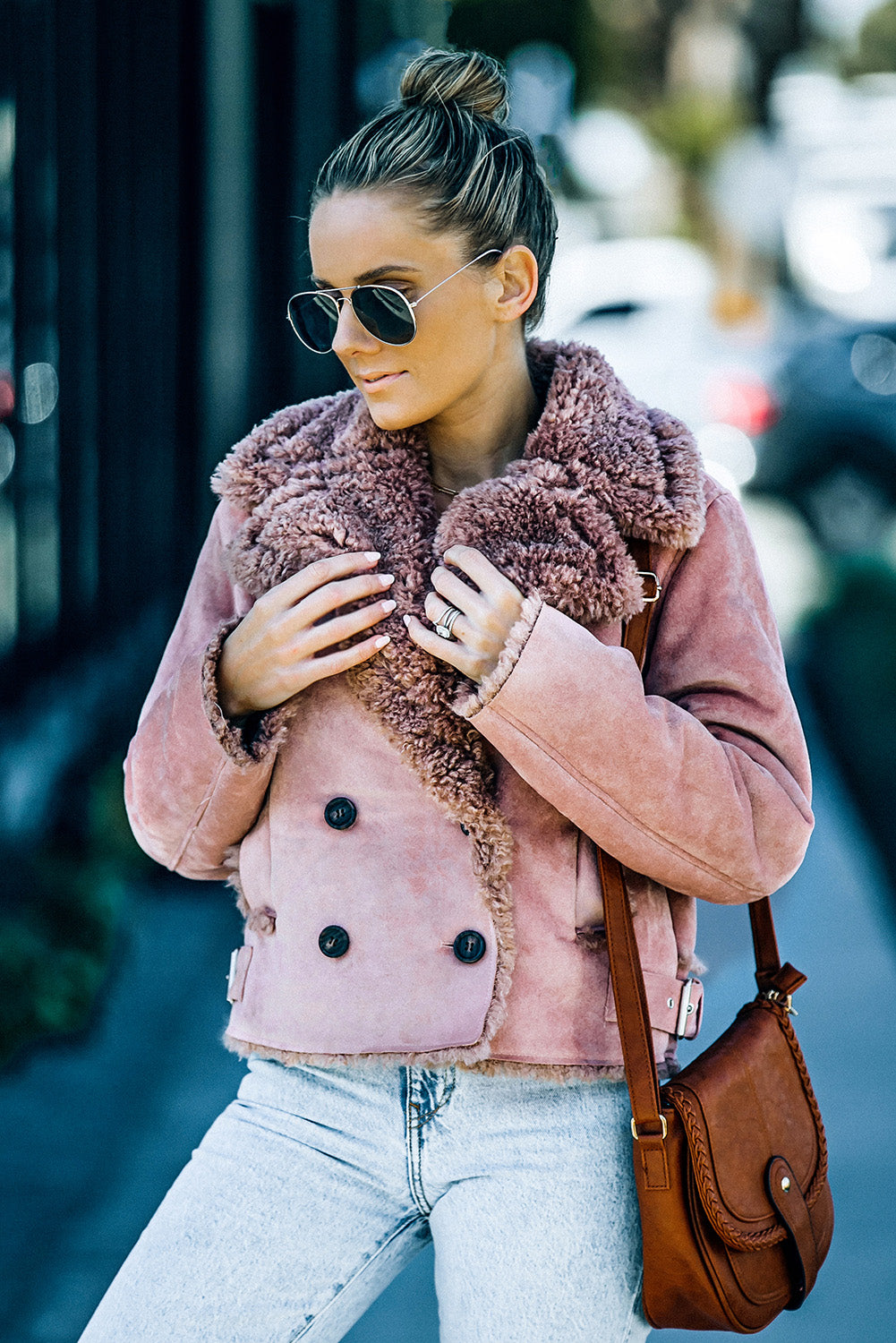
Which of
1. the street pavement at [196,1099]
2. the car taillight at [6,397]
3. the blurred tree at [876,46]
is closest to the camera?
the street pavement at [196,1099]

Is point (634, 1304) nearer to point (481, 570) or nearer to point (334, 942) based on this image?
point (334, 942)

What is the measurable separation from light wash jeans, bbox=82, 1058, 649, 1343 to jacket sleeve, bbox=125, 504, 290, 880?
337 millimetres

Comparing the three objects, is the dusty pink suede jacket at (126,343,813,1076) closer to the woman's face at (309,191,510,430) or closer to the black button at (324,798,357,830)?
the black button at (324,798,357,830)

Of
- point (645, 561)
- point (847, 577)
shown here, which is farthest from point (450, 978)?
point (847, 577)

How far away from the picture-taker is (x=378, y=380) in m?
1.88

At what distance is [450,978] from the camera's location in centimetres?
175

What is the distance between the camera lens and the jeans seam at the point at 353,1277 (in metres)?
1.71

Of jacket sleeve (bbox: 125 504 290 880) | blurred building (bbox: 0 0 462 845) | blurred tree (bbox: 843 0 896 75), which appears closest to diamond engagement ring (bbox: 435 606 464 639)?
jacket sleeve (bbox: 125 504 290 880)

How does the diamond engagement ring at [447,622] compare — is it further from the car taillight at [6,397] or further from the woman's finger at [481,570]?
the car taillight at [6,397]

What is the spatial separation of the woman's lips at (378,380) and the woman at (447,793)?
0.01 m

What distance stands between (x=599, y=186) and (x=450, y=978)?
33870 millimetres

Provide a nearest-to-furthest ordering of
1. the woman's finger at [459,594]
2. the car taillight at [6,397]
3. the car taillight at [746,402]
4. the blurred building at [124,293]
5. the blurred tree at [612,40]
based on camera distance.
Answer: the woman's finger at [459,594]
the car taillight at [6,397]
the blurred building at [124,293]
the car taillight at [746,402]
the blurred tree at [612,40]

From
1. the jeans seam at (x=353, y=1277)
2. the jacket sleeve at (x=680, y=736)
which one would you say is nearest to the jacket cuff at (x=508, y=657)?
the jacket sleeve at (x=680, y=736)

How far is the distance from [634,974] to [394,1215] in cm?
42
